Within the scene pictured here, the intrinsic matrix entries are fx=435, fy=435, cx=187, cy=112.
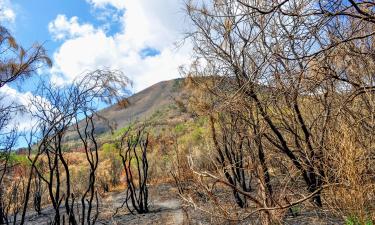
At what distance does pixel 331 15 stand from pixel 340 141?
2.68m

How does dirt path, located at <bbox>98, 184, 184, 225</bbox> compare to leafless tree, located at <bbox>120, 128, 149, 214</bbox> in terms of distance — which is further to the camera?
leafless tree, located at <bbox>120, 128, 149, 214</bbox>

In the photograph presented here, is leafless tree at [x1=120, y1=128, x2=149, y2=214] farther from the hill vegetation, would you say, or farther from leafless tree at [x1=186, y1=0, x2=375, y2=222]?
leafless tree at [x1=186, y1=0, x2=375, y2=222]

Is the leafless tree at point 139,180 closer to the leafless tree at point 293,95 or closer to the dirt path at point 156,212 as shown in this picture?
the dirt path at point 156,212

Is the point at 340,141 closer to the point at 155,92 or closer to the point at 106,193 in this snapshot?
the point at 106,193

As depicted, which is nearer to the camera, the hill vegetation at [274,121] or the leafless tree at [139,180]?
the hill vegetation at [274,121]

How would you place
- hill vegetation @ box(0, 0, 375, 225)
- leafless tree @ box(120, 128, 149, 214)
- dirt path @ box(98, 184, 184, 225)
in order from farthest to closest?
leafless tree @ box(120, 128, 149, 214) < dirt path @ box(98, 184, 184, 225) < hill vegetation @ box(0, 0, 375, 225)

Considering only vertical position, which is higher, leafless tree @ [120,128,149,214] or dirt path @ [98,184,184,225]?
leafless tree @ [120,128,149,214]

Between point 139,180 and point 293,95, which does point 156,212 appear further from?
point 293,95

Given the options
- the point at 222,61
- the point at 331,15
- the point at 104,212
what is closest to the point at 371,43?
the point at 222,61

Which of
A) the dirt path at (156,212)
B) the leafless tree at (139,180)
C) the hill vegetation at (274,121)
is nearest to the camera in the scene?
the hill vegetation at (274,121)

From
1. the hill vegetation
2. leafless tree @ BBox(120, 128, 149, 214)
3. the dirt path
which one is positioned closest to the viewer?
the hill vegetation

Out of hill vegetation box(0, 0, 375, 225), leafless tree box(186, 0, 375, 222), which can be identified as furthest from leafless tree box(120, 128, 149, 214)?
leafless tree box(186, 0, 375, 222)

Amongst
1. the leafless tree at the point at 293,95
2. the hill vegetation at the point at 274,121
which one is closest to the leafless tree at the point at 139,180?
the hill vegetation at the point at 274,121

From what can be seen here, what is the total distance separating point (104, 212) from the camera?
42.4ft
